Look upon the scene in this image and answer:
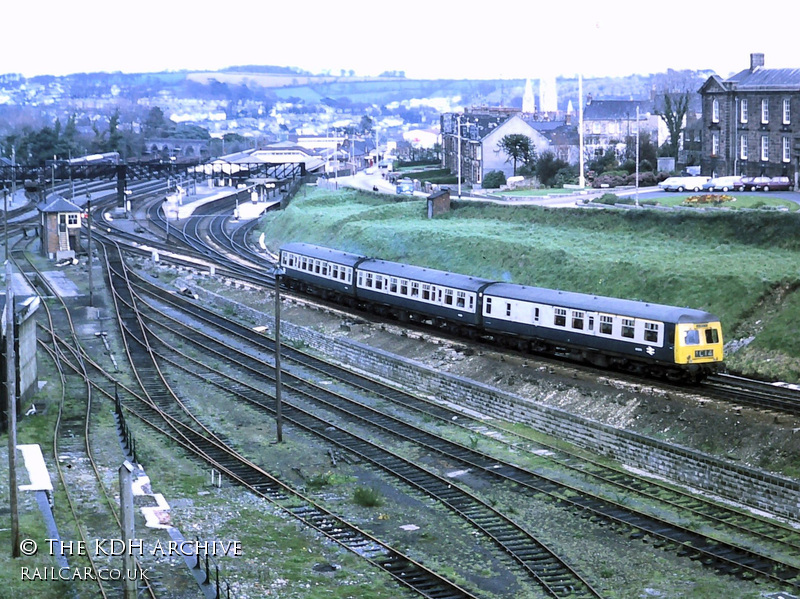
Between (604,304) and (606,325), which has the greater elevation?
(604,304)

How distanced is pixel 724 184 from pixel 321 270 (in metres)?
24.9

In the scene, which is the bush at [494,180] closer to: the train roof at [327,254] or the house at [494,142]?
the house at [494,142]

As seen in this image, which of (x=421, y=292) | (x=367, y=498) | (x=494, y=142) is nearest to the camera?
(x=367, y=498)

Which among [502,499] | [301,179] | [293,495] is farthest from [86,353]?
[301,179]

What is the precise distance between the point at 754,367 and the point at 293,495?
16.7 metres

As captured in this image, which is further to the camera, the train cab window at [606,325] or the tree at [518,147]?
the tree at [518,147]

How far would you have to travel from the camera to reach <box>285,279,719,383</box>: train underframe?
35.0m

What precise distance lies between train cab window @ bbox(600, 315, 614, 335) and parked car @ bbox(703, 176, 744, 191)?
31125 millimetres

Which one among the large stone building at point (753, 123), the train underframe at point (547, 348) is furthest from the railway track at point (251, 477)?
the large stone building at point (753, 123)

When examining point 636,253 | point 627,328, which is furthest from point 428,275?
point 627,328

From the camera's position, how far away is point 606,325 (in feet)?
121

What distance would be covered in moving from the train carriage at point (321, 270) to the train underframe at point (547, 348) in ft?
1.85

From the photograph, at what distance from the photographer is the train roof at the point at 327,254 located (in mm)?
52469

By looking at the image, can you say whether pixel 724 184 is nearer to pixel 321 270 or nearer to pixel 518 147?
pixel 321 270
